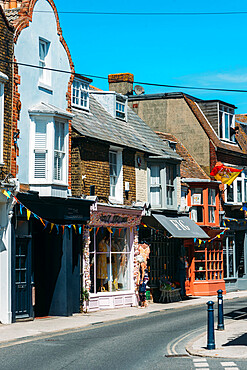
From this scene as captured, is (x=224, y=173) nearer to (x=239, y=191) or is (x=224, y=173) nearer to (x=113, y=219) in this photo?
(x=239, y=191)

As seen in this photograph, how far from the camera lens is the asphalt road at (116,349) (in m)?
11.7

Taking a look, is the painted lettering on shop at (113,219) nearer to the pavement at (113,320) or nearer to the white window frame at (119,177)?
the white window frame at (119,177)

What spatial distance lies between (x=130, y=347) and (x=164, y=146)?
1809cm

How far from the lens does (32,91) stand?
2081 centimetres

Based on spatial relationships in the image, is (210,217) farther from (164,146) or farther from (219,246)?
(164,146)

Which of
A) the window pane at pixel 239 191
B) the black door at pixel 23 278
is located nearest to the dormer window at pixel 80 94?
the black door at pixel 23 278

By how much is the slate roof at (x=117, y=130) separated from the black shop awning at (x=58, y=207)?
280cm

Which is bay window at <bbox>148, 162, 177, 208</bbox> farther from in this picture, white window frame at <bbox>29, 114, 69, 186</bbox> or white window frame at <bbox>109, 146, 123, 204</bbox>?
white window frame at <bbox>29, 114, 69, 186</bbox>

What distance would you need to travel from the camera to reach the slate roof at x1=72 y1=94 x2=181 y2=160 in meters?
24.6

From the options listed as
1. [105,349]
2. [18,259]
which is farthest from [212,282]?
[105,349]

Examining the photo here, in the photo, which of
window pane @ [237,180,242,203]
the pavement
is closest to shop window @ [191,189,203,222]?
window pane @ [237,180,242,203]

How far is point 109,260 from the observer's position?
25.2m

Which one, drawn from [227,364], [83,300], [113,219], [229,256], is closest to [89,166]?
[113,219]

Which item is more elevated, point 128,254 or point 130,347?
point 128,254
